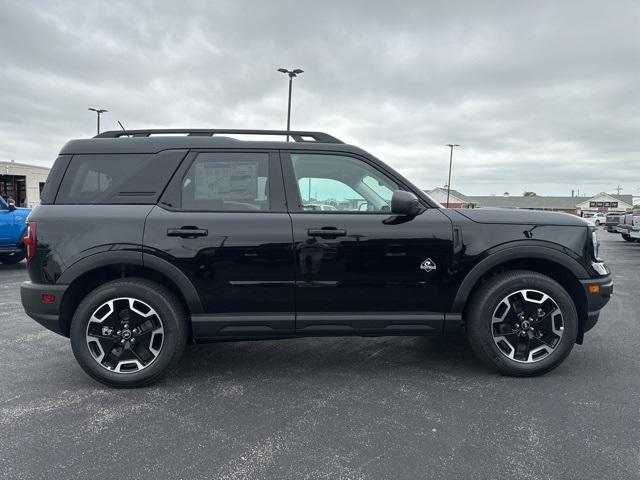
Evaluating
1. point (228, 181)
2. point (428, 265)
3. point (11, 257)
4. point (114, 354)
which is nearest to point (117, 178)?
point (228, 181)

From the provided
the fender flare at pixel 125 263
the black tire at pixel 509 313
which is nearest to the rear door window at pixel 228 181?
the fender flare at pixel 125 263

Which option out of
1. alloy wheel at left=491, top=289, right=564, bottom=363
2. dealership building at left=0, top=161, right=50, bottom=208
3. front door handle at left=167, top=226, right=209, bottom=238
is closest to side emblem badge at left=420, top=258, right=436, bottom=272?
alloy wheel at left=491, top=289, right=564, bottom=363

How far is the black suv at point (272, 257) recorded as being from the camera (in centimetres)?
321

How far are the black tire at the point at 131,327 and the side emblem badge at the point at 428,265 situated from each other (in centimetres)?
190

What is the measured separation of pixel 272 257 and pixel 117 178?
136 centimetres

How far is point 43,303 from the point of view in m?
3.20

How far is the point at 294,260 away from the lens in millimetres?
3277

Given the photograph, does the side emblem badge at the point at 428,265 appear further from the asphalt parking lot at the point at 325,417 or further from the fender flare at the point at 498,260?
the asphalt parking lot at the point at 325,417

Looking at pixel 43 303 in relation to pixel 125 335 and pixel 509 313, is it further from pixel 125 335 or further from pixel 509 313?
pixel 509 313

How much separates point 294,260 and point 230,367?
1198mm

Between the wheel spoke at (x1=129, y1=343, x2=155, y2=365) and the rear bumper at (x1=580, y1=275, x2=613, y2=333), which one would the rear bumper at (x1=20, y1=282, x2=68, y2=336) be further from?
the rear bumper at (x1=580, y1=275, x2=613, y2=333)

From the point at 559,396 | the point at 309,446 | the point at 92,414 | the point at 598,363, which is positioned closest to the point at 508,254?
the point at 559,396

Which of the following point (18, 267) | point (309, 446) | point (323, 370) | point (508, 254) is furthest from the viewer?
point (18, 267)

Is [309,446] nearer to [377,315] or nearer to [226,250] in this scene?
[377,315]
